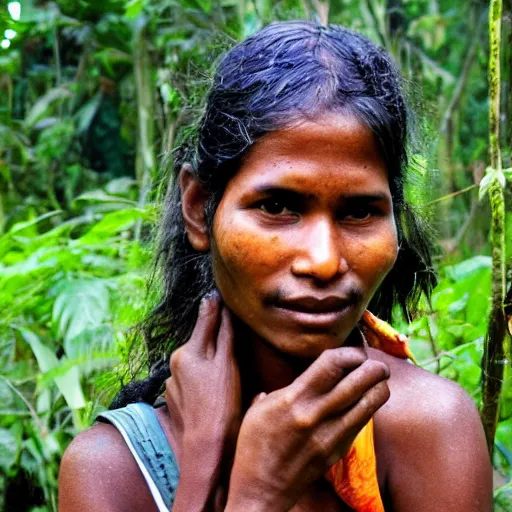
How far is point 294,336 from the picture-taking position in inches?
69.6

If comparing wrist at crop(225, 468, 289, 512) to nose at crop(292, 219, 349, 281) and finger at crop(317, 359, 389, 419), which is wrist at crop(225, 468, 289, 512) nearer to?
finger at crop(317, 359, 389, 419)

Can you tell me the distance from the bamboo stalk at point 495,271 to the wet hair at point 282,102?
0.23 metres

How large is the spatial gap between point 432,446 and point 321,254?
542 mm

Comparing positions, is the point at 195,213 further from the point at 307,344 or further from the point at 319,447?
the point at 319,447

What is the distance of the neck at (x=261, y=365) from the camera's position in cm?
198

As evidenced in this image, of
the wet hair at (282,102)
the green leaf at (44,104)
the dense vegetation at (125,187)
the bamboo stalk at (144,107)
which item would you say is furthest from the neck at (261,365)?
the green leaf at (44,104)

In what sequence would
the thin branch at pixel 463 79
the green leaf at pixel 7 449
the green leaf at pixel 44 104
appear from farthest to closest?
the green leaf at pixel 44 104, the thin branch at pixel 463 79, the green leaf at pixel 7 449

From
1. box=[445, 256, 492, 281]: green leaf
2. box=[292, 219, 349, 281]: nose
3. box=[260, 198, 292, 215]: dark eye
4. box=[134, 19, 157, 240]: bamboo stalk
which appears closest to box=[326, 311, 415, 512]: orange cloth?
box=[292, 219, 349, 281]: nose

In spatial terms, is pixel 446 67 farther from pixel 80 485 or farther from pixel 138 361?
pixel 80 485

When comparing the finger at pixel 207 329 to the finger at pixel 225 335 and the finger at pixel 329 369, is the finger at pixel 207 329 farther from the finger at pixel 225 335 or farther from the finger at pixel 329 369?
the finger at pixel 329 369

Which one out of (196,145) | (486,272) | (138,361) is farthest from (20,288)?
(486,272)

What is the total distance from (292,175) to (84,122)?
4534 mm

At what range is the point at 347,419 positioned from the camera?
1.62 metres

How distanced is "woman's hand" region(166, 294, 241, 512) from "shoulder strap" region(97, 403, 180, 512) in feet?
0.13
